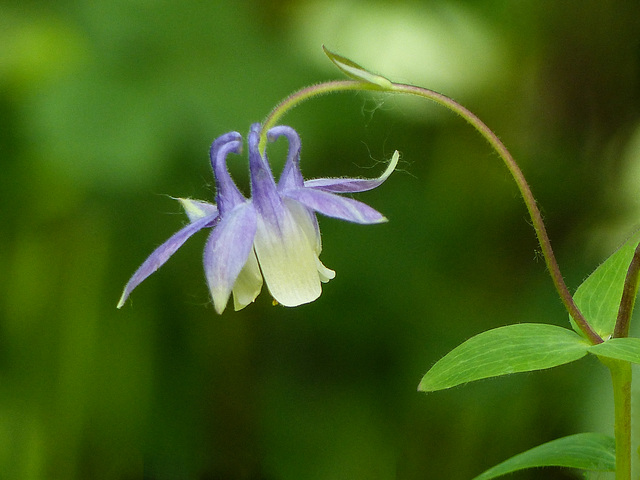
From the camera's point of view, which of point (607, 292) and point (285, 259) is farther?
point (607, 292)

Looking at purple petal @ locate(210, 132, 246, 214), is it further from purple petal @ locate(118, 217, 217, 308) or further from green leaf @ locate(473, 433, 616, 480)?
green leaf @ locate(473, 433, 616, 480)

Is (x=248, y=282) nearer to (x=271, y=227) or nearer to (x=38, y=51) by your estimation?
(x=271, y=227)

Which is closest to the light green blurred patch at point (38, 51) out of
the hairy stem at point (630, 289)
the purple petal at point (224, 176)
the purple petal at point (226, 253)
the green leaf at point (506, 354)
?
the purple petal at point (224, 176)

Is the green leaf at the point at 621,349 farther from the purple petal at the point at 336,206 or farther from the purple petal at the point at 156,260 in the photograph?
the purple petal at the point at 156,260

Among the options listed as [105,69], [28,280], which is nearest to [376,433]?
[28,280]

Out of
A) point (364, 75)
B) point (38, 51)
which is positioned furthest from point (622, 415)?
point (38, 51)

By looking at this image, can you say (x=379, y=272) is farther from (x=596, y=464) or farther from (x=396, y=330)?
(x=596, y=464)

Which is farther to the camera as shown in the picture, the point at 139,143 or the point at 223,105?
the point at 223,105
